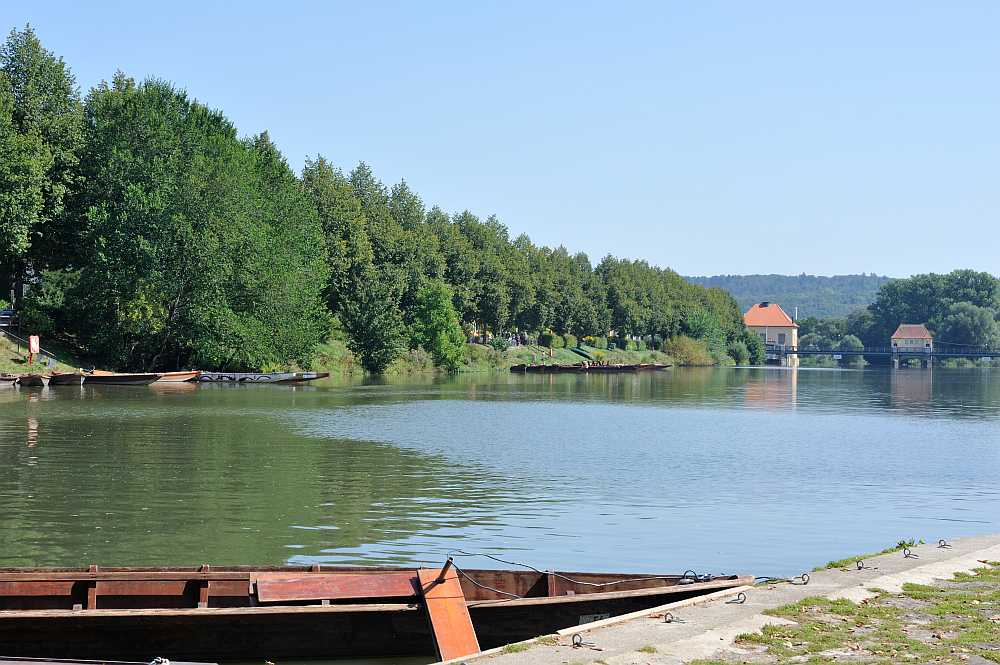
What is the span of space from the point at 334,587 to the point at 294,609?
982 mm

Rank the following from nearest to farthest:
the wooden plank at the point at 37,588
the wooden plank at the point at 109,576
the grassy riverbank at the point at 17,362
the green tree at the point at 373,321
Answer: the wooden plank at the point at 37,588, the wooden plank at the point at 109,576, the grassy riverbank at the point at 17,362, the green tree at the point at 373,321

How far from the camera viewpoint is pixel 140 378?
81.8 m

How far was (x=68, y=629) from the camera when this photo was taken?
15078mm

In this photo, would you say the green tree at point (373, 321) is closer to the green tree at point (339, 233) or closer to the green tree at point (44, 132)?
the green tree at point (339, 233)

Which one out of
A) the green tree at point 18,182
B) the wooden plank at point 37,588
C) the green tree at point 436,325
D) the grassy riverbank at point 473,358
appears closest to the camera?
the wooden plank at point 37,588

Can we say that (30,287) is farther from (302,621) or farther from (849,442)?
(302,621)

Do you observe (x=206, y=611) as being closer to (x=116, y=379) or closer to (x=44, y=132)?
(x=116, y=379)

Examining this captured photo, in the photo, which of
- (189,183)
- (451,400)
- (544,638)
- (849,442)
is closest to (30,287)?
(189,183)

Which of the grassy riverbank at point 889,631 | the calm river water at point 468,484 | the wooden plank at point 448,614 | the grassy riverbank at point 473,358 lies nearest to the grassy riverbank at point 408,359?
the grassy riverbank at point 473,358

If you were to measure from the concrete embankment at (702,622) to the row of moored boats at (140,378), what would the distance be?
223 ft

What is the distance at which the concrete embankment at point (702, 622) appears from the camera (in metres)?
13.5

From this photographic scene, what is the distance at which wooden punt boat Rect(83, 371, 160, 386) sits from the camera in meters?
80.2

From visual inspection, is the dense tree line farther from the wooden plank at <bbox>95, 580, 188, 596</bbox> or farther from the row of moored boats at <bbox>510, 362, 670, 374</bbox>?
the wooden plank at <bbox>95, 580, 188, 596</bbox>

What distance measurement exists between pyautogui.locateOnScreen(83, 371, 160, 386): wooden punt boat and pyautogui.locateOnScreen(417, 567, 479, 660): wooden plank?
225 ft
